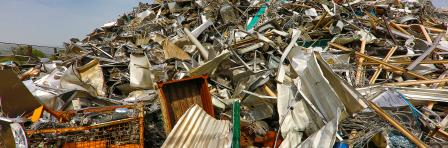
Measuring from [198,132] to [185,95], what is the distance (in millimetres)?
969

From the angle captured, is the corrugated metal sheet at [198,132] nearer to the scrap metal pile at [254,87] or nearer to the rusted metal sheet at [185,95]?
the scrap metal pile at [254,87]

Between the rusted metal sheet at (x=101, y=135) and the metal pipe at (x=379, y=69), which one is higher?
the rusted metal sheet at (x=101, y=135)

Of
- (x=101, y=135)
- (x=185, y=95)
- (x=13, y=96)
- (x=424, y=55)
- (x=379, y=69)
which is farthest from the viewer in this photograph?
(x=424, y=55)

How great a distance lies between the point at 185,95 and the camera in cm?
432

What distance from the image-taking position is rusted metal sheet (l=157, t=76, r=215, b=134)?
4.16 m

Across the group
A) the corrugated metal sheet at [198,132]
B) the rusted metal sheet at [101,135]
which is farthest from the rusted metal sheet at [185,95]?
the rusted metal sheet at [101,135]

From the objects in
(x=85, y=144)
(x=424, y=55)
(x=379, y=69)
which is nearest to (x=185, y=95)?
(x=85, y=144)

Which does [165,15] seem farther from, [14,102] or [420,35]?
[14,102]

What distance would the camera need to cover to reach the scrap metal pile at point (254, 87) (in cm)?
340

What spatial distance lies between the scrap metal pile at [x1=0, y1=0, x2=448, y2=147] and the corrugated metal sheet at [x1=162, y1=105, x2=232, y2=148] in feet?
0.04

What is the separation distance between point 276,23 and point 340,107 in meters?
3.89

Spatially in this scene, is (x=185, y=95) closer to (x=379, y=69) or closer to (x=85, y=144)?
(x=85, y=144)

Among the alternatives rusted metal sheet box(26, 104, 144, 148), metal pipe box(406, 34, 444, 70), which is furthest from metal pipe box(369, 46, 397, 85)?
rusted metal sheet box(26, 104, 144, 148)

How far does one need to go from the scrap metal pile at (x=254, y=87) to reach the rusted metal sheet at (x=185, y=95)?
0.04 ft
